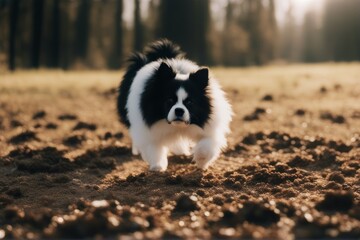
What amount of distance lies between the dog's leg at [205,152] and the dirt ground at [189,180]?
0.54ft

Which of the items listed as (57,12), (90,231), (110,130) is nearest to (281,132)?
(110,130)

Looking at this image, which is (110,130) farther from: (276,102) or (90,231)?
(90,231)

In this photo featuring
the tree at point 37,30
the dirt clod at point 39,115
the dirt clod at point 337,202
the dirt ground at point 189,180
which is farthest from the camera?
the tree at point 37,30

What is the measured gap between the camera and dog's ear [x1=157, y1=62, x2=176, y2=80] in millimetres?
8242

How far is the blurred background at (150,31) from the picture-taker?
42.2 metres

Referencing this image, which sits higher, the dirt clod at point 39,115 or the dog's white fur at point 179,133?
the dog's white fur at point 179,133

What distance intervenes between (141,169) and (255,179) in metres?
2.08

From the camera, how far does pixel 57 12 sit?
4506 centimetres

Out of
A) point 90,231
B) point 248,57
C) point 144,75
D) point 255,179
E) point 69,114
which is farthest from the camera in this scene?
point 248,57

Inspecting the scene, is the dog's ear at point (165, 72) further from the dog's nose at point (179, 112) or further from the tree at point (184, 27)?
the tree at point (184, 27)

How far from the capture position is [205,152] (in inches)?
327

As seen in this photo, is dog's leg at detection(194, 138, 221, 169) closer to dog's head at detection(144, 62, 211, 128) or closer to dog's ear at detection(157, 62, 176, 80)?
dog's head at detection(144, 62, 211, 128)

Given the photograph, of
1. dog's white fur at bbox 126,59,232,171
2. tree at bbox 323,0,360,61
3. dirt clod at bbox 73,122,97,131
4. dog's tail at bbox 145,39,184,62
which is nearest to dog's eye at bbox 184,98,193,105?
dog's white fur at bbox 126,59,232,171

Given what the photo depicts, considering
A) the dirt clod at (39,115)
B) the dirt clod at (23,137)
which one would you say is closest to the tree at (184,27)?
the dirt clod at (39,115)
